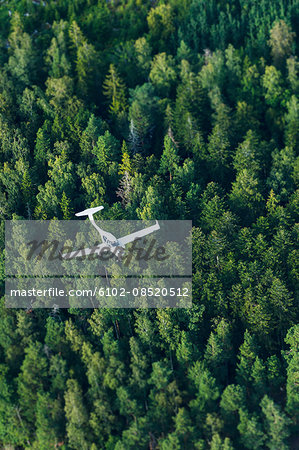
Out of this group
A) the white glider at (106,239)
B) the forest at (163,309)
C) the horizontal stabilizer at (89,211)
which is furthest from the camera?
the white glider at (106,239)

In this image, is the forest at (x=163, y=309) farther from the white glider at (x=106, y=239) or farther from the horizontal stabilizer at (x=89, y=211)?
the horizontal stabilizer at (x=89, y=211)

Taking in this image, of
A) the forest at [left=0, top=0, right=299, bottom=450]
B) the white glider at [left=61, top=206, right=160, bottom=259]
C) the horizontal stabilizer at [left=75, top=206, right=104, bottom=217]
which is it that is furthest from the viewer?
the white glider at [left=61, top=206, right=160, bottom=259]

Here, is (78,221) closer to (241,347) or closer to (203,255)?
(203,255)

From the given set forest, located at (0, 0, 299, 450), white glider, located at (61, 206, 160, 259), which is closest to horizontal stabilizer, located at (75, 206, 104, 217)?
white glider, located at (61, 206, 160, 259)

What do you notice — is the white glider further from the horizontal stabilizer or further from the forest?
the forest

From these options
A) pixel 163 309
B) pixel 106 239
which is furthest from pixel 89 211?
pixel 163 309

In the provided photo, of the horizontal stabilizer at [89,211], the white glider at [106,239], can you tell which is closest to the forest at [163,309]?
the white glider at [106,239]
